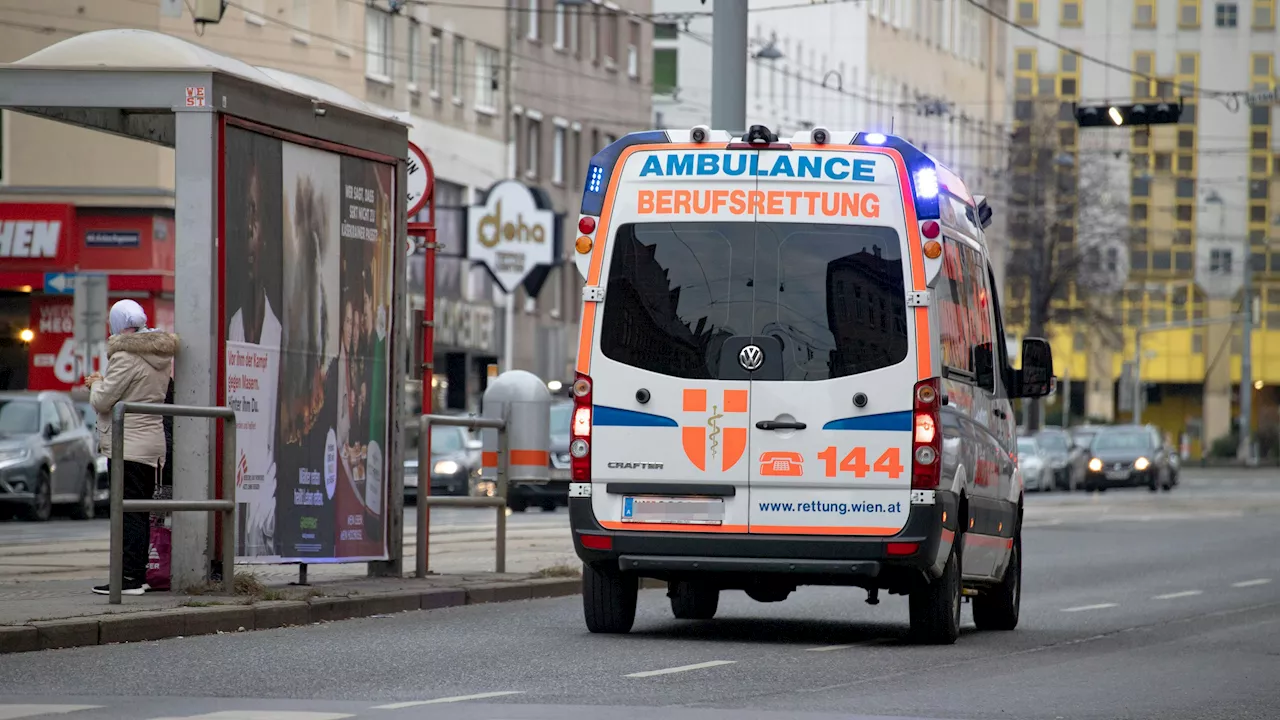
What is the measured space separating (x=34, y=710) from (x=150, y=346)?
5644 millimetres

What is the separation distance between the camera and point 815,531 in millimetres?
14422

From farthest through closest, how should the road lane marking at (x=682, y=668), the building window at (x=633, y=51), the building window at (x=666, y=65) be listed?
the building window at (x=666, y=65) → the building window at (x=633, y=51) → the road lane marking at (x=682, y=668)

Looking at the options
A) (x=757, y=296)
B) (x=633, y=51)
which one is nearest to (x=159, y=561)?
(x=757, y=296)

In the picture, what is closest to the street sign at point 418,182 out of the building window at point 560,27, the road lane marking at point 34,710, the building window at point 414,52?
the road lane marking at point 34,710

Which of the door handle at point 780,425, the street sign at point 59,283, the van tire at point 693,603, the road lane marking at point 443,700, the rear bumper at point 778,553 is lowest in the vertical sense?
the van tire at point 693,603

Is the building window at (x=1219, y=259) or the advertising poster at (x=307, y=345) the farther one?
the building window at (x=1219, y=259)

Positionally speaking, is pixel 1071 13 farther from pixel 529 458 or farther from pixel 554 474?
pixel 529 458

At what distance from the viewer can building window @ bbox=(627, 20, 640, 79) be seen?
7606cm

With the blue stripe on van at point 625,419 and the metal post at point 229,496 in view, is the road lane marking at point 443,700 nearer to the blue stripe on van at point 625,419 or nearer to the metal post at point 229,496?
the blue stripe on van at point 625,419

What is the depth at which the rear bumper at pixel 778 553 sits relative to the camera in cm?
1437

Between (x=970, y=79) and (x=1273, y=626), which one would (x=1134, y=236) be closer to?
(x=970, y=79)

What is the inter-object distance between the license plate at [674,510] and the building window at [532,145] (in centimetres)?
5402

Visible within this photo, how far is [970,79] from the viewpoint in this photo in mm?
103500

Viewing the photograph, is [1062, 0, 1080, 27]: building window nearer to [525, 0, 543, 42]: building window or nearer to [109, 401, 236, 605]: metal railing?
[525, 0, 543, 42]: building window
